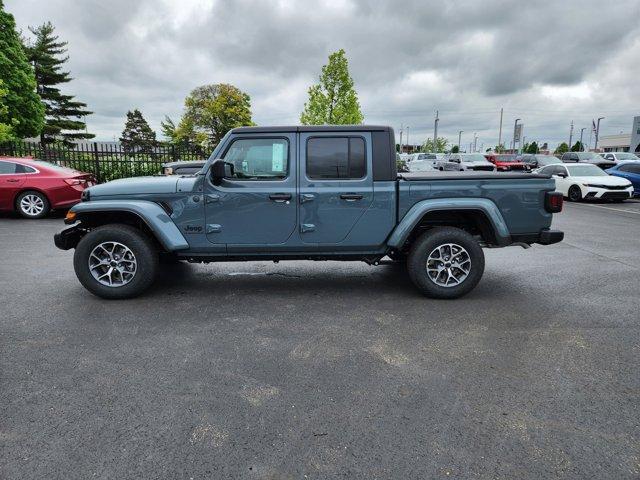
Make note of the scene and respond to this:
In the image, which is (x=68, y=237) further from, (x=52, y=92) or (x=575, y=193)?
(x=52, y=92)

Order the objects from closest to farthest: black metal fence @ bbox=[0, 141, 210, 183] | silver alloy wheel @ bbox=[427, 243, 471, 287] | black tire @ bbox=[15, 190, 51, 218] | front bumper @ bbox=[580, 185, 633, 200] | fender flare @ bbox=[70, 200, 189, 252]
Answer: fender flare @ bbox=[70, 200, 189, 252] → silver alloy wheel @ bbox=[427, 243, 471, 287] → black tire @ bbox=[15, 190, 51, 218] → front bumper @ bbox=[580, 185, 633, 200] → black metal fence @ bbox=[0, 141, 210, 183]

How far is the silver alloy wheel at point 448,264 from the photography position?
16.4 ft

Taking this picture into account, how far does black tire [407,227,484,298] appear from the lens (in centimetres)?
492

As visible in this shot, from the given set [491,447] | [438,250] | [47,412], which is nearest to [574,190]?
[438,250]

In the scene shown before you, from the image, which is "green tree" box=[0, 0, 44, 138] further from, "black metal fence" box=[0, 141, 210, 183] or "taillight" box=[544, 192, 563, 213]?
"taillight" box=[544, 192, 563, 213]

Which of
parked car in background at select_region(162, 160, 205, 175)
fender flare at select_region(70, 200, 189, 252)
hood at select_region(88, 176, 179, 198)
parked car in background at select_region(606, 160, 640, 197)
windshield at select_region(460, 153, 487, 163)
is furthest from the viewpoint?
windshield at select_region(460, 153, 487, 163)

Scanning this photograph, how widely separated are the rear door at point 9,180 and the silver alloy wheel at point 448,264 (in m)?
10.2

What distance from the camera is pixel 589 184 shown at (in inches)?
634

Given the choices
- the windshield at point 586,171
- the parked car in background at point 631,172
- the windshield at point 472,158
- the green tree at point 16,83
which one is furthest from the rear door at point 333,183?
the green tree at point 16,83

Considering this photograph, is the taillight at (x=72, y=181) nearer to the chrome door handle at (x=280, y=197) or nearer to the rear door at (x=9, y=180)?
the rear door at (x=9, y=180)

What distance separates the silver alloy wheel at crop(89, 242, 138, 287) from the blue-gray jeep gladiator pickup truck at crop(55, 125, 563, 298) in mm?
12

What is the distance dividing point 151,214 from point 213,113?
5783 centimetres

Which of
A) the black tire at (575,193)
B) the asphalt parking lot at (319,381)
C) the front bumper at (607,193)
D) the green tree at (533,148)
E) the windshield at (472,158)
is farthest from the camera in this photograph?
the green tree at (533,148)

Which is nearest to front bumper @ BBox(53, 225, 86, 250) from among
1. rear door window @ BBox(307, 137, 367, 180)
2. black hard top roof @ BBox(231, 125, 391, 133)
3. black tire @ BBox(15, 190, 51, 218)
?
black hard top roof @ BBox(231, 125, 391, 133)
